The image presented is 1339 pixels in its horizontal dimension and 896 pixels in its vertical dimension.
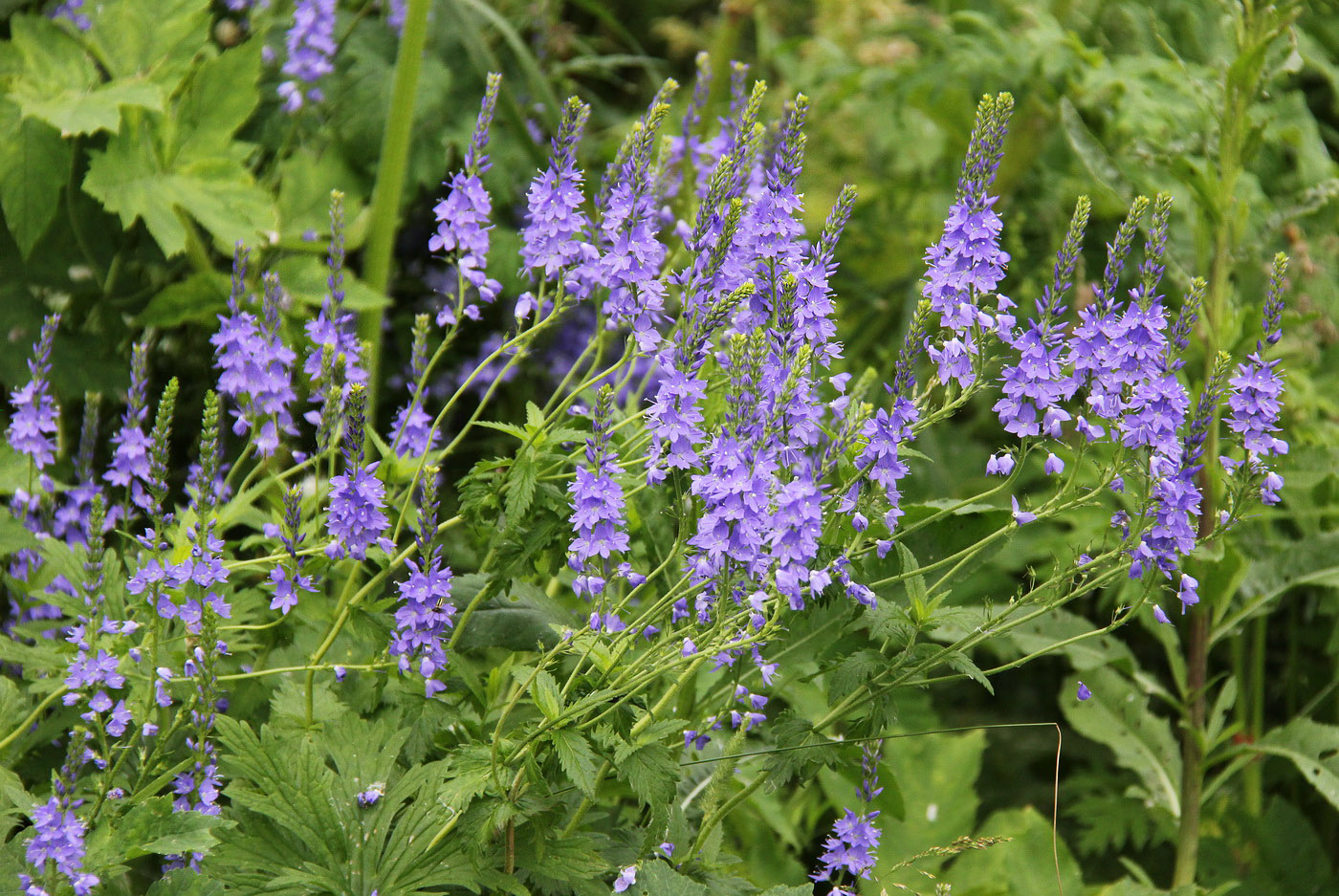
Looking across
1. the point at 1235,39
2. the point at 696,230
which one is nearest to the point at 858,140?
the point at 1235,39

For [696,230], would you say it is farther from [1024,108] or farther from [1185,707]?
[1024,108]

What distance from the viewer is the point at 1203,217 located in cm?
253

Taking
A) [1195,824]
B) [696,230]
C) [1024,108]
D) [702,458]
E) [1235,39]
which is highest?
[1024,108]

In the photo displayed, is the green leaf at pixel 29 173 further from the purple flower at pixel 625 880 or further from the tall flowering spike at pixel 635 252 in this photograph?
the purple flower at pixel 625 880

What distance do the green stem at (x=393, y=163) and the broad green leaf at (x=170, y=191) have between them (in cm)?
32

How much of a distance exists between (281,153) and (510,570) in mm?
1562

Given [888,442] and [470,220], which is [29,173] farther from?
[888,442]

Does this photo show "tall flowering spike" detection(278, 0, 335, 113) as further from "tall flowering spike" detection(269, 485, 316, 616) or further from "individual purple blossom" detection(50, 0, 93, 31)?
"tall flowering spike" detection(269, 485, 316, 616)

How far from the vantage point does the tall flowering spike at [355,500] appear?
1.54 metres

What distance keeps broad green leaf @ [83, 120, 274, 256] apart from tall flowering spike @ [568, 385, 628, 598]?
3.65 feet

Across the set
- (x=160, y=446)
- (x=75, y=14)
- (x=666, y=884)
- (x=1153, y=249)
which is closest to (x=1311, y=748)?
(x=1153, y=249)

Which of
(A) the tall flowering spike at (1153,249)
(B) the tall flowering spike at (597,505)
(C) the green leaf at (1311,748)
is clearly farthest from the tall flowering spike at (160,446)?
(C) the green leaf at (1311,748)

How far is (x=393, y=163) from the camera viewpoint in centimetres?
260

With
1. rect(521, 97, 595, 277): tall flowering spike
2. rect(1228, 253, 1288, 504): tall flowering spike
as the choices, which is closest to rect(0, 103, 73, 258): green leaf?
rect(521, 97, 595, 277): tall flowering spike
